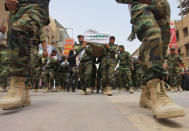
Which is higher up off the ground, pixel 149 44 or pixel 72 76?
pixel 149 44

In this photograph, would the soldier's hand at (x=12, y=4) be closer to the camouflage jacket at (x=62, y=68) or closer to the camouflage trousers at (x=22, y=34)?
the camouflage trousers at (x=22, y=34)

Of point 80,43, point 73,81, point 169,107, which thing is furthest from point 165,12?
point 73,81

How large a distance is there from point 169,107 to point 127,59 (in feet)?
17.0

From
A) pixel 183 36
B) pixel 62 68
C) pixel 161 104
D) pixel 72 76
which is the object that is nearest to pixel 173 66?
pixel 72 76

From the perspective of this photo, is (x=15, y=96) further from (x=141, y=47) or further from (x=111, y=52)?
(x=111, y=52)

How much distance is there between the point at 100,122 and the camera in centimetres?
102

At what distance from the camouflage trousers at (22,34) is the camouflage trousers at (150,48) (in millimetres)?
1078

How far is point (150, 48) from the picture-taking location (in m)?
1.29

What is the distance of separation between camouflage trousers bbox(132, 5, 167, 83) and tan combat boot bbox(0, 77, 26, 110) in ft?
3.85

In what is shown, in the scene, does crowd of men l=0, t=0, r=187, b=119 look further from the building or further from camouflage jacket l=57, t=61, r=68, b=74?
the building

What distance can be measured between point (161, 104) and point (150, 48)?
1.55ft

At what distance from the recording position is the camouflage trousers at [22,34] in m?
1.53

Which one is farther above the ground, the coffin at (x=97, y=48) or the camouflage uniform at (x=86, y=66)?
the coffin at (x=97, y=48)

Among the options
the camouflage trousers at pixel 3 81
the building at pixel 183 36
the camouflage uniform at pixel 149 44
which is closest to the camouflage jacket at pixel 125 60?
the camouflage trousers at pixel 3 81
